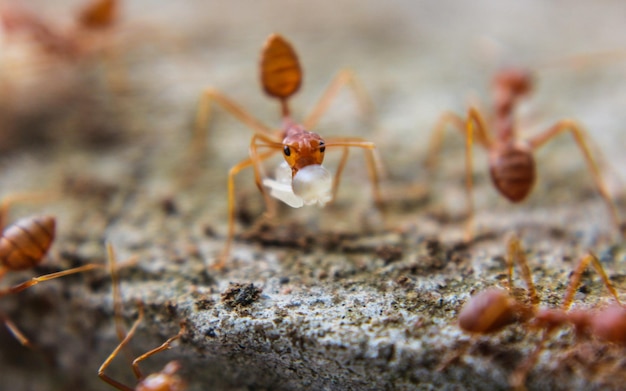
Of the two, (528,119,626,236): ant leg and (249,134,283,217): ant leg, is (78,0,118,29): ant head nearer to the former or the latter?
(249,134,283,217): ant leg

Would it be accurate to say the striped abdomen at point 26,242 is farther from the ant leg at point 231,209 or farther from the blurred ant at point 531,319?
the blurred ant at point 531,319

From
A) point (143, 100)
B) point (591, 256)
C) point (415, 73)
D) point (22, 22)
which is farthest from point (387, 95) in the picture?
point (22, 22)

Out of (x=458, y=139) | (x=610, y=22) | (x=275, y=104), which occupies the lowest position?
(x=458, y=139)

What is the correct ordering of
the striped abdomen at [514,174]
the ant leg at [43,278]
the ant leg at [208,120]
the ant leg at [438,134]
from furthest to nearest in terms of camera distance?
the ant leg at [438,134] < the ant leg at [208,120] < the striped abdomen at [514,174] < the ant leg at [43,278]

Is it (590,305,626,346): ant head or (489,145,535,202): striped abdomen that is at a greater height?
(489,145,535,202): striped abdomen

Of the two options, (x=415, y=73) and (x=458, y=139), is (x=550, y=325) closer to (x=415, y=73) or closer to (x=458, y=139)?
(x=458, y=139)

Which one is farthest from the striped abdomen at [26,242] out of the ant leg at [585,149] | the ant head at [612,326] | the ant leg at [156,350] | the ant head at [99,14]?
the ant leg at [585,149]

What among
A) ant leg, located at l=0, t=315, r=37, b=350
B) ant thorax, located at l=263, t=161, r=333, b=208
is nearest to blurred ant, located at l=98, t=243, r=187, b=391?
ant leg, located at l=0, t=315, r=37, b=350
